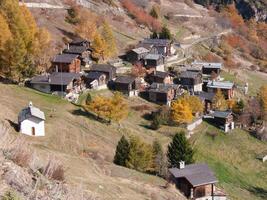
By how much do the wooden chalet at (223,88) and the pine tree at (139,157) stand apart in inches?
1152

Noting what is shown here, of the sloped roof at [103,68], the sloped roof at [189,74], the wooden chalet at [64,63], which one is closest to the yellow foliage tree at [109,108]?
the sloped roof at [103,68]

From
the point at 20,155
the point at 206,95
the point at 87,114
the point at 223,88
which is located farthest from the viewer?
the point at 223,88

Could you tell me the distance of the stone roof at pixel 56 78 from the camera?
5688cm

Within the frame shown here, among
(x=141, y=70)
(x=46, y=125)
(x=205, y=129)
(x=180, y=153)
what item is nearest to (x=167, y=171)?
(x=180, y=153)

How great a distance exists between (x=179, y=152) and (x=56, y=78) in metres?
20.2

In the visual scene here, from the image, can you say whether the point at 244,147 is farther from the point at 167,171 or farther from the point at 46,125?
the point at 46,125

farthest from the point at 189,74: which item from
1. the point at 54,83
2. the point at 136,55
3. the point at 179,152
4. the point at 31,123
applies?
the point at 31,123

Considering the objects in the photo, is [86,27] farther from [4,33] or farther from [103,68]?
[4,33]

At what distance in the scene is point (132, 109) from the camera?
58.2 metres

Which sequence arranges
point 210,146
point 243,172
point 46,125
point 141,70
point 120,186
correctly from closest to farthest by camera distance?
point 120,186
point 46,125
point 243,172
point 210,146
point 141,70

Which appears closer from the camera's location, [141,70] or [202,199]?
[202,199]

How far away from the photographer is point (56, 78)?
5834 centimetres

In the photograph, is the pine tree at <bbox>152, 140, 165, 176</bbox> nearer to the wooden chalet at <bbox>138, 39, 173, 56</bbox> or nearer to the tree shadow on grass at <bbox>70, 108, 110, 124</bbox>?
the tree shadow on grass at <bbox>70, 108, 110, 124</bbox>

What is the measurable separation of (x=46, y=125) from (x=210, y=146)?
18.8 m
